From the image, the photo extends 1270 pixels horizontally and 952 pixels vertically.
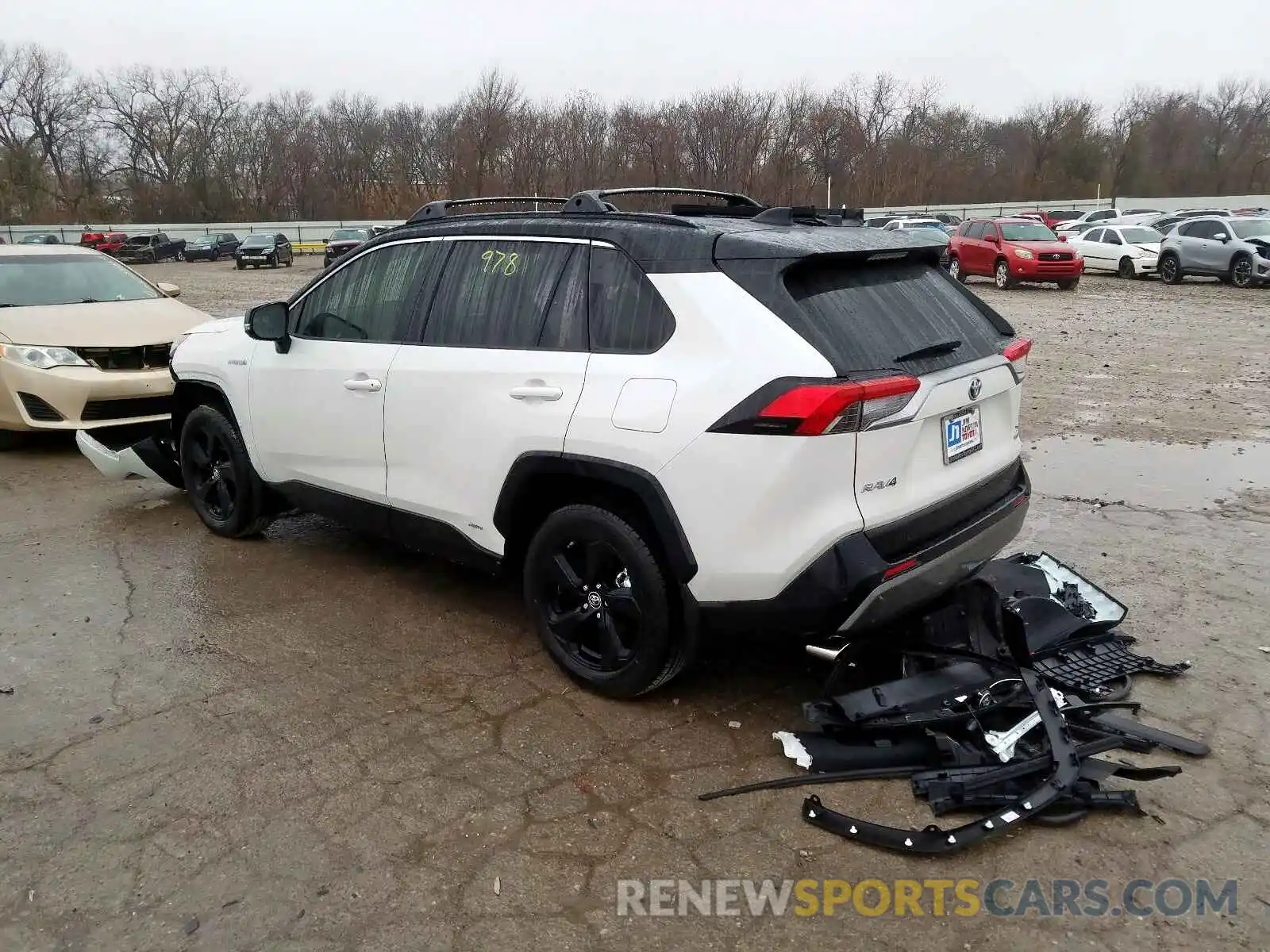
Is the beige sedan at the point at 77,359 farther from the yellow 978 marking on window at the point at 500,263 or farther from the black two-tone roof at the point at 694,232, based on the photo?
the yellow 978 marking on window at the point at 500,263

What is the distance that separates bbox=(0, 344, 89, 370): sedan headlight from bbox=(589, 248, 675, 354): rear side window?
5.43 metres

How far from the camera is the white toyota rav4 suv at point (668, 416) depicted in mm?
3062

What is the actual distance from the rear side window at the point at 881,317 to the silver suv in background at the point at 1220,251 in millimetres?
22268

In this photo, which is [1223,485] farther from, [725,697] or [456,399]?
[456,399]

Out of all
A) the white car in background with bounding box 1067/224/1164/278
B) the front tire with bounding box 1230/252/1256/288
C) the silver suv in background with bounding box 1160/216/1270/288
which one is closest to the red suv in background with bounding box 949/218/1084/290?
the silver suv in background with bounding box 1160/216/1270/288

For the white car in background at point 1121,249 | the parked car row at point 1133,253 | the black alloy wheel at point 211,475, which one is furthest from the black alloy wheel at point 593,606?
the white car in background at point 1121,249

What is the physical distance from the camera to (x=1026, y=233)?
22.9 metres

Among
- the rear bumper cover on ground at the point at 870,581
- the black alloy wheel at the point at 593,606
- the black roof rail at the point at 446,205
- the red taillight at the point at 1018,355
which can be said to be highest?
the black roof rail at the point at 446,205

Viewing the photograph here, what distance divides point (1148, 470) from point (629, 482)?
17.4ft

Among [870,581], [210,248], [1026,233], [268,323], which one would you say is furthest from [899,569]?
[210,248]

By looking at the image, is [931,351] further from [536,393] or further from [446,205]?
[446,205]

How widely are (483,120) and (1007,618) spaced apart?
226 ft

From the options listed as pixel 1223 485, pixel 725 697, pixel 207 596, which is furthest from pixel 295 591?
pixel 1223 485

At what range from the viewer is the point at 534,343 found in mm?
3750
